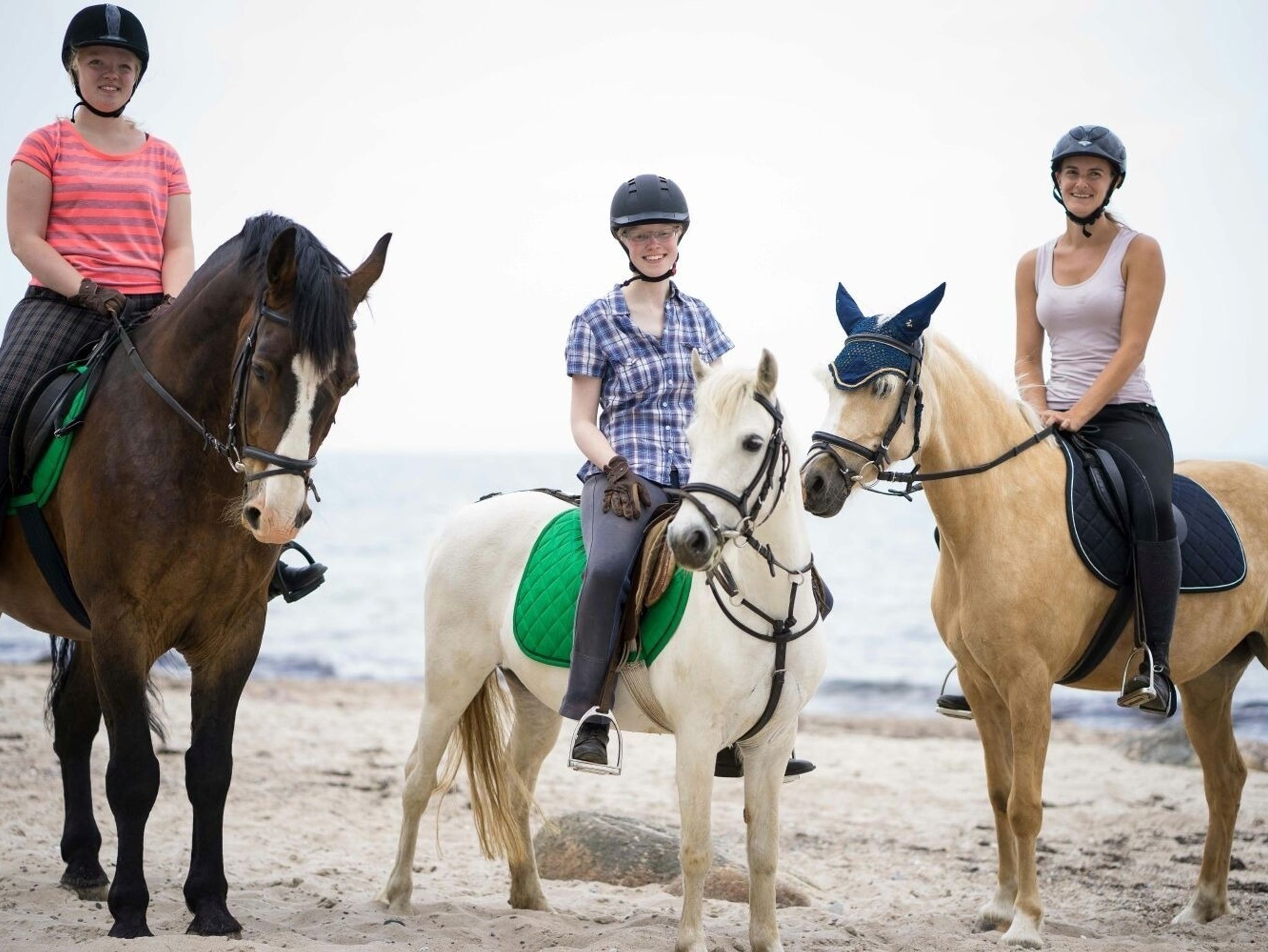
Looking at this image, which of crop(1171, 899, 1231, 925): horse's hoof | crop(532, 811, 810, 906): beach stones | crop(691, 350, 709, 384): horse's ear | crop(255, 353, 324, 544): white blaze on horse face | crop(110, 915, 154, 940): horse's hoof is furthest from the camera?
crop(532, 811, 810, 906): beach stones

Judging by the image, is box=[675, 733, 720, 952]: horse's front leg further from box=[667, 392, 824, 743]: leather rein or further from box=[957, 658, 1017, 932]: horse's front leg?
box=[957, 658, 1017, 932]: horse's front leg

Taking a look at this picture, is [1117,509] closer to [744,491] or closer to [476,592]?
[744,491]

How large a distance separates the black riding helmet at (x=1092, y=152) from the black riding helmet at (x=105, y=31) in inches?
145

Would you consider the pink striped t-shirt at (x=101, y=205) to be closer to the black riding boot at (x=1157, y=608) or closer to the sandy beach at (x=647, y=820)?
the sandy beach at (x=647, y=820)

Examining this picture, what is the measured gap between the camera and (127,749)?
12.1 ft

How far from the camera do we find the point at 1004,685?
14.1ft

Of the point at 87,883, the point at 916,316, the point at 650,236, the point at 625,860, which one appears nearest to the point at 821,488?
the point at 916,316

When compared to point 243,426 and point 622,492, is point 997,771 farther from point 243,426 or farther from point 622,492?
point 243,426

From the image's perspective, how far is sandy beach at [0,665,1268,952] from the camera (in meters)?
4.32

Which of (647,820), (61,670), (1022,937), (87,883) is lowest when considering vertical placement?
(647,820)

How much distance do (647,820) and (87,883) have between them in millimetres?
3053

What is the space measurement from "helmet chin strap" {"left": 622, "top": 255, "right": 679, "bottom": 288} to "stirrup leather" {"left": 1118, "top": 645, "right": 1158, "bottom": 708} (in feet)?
7.72

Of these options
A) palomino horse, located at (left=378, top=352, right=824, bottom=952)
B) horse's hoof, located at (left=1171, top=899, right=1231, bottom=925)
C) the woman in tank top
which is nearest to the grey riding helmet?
palomino horse, located at (left=378, top=352, right=824, bottom=952)

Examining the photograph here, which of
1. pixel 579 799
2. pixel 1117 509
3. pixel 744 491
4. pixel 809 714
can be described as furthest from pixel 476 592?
pixel 809 714
